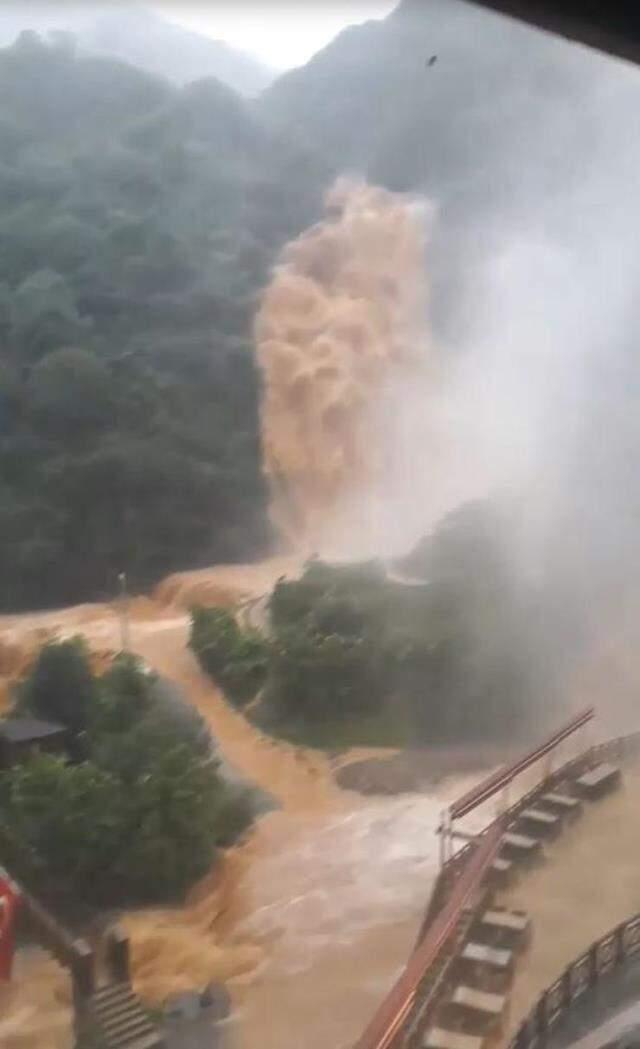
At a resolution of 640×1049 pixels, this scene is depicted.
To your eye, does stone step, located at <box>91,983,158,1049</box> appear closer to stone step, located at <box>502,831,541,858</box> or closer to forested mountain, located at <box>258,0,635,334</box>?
stone step, located at <box>502,831,541,858</box>

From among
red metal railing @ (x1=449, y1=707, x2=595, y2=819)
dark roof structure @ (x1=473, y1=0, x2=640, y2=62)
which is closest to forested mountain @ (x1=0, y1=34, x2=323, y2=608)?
dark roof structure @ (x1=473, y1=0, x2=640, y2=62)

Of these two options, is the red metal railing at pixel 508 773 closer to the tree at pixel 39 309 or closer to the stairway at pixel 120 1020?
the stairway at pixel 120 1020

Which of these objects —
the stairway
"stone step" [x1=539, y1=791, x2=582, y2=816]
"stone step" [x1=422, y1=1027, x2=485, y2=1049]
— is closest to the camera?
the stairway

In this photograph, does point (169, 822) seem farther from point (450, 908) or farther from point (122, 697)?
point (450, 908)

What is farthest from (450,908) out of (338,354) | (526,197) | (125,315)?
(526,197)

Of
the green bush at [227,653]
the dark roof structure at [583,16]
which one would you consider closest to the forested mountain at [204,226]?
the green bush at [227,653]

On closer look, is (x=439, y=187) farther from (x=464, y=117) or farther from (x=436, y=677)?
(x=436, y=677)
